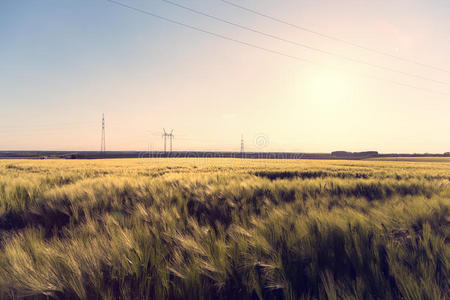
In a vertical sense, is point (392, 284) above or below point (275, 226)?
below

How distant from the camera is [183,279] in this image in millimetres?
1228

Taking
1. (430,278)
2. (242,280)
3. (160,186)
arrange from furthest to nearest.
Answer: (160,186) < (242,280) < (430,278)

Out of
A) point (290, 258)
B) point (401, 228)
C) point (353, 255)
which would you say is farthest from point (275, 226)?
point (401, 228)

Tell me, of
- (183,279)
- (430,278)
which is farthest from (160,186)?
(430,278)

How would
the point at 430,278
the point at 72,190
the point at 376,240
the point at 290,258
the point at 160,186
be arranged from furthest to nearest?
the point at 160,186, the point at 72,190, the point at 376,240, the point at 290,258, the point at 430,278

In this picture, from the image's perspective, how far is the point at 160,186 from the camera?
14.5 ft

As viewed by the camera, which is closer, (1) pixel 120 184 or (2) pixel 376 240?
(2) pixel 376 240

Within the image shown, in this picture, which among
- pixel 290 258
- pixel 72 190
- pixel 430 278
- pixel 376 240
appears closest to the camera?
pixel 430 278

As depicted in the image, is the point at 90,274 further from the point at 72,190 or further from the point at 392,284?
the point at 72,190

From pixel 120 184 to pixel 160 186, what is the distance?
884mm

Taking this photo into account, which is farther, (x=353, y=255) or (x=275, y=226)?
(x=275, y=226)

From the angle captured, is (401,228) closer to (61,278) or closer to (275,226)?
(275,226)

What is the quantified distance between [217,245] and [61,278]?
37.6 inches

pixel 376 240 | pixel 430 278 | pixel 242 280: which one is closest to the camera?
pixel 430 278
